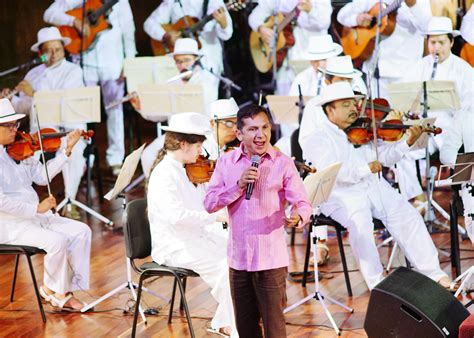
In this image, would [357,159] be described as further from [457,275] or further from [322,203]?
[457,275]

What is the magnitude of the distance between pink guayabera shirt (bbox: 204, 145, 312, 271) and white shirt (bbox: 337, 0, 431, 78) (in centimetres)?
455

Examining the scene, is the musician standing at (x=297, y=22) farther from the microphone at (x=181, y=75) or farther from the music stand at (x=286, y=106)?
the music stand at (x=286, y=106)

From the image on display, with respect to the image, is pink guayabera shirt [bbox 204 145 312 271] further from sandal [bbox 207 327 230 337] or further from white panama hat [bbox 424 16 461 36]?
white panama hat [bbox 424 16 461 36]

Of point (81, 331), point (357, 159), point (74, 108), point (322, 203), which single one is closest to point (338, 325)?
point (322, 203)

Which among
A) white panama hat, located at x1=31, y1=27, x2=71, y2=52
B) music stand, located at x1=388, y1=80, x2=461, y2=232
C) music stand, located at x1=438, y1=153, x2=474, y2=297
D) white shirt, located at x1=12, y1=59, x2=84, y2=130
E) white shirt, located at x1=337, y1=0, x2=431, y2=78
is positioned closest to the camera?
music stand, located at x1=438, y1=153, x2=474, y2=297

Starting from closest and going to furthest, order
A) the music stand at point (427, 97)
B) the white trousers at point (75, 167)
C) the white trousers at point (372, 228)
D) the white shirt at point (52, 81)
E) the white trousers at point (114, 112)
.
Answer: the white trousers at point (372, 228) → the music stand at point (427, 97) → the white trousers at point (75, 167) → the white shirt at point (52, 81) → the white trousers at point (114, 112)

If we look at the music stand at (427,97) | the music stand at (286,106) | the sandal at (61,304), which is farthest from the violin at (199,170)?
the music stand at (427,97)

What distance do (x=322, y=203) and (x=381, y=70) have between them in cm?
296

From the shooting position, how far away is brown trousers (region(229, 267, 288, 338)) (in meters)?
3.93

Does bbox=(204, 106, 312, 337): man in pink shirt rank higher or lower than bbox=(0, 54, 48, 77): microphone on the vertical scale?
lower

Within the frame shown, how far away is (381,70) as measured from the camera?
8.32 m

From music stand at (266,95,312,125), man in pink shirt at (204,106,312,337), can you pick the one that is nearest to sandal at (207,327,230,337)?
man in pink shirt at (204,106,312,337)

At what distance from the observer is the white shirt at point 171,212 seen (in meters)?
5.03

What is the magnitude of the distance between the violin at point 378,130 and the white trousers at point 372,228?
0.37m
